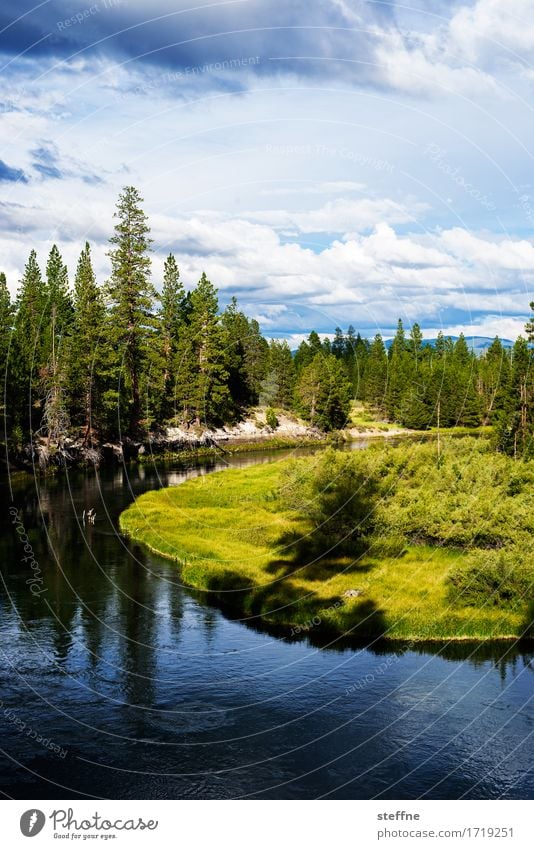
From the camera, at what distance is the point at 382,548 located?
49062 millimetres

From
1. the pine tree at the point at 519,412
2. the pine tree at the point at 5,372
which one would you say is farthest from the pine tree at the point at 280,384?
the pine tree at the point at 5,372

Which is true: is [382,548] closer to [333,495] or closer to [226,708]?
[333,495]

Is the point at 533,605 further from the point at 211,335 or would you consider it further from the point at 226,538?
the point at 211,335

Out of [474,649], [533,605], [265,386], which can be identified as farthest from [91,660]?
Answer: [265,386]

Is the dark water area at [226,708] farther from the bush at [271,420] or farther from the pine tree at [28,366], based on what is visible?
the bush at [271,420]

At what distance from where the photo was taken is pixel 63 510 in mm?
64125

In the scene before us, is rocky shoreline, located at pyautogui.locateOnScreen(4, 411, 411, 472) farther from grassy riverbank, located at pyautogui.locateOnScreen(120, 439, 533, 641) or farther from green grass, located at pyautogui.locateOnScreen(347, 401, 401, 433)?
grassy riverbank, located at pyautogui.locateOnScreen(120, 439, 533, 641)

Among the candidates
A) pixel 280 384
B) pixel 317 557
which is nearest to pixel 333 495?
pixel 317 557

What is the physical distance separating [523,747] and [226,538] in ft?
→ 98.7
